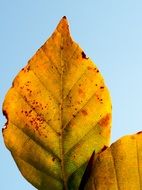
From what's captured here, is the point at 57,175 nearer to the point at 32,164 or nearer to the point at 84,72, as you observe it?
the point at 32,164

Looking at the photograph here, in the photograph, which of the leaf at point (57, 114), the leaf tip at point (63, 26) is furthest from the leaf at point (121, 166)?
the leaf tip at point (63, 26)

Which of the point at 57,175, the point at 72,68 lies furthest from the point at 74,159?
the point at 72,68

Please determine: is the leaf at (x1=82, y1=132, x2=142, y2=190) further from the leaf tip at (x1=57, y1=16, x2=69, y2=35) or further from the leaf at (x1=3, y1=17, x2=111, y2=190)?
the leaf tip at (x1=57, y1=16, x2=69, y2=35)

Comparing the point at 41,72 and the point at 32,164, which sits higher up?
the point at 41,72

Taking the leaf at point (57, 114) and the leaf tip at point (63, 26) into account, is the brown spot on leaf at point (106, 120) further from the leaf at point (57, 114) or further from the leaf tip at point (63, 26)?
the leaf tip at point (63, 26)

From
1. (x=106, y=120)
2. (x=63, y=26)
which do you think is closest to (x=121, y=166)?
(x=106, y=120)

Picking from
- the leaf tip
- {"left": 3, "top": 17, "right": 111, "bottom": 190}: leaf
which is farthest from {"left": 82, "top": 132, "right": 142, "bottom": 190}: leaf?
the leaf tip
